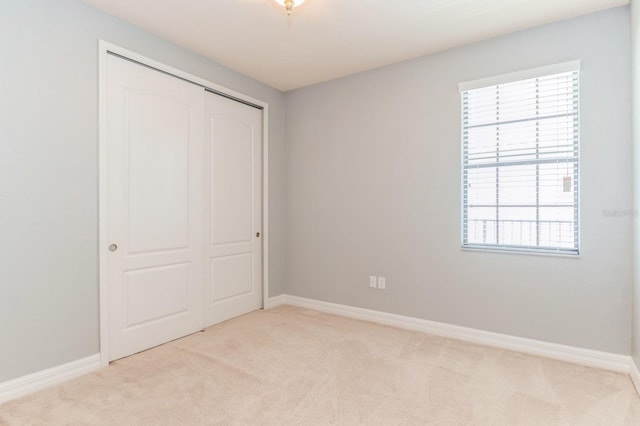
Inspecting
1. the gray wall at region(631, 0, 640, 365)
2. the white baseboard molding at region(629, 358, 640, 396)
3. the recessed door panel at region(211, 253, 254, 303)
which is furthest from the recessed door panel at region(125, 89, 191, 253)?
the white baseboard molding at region(629, 358, 640, 396)

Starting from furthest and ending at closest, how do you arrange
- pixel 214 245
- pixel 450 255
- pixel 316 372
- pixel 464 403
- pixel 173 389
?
pixel 214 245
pixel 450 255
pixel 316 372
pixel 173 389
pixel 464 403

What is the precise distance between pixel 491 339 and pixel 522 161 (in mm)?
1554

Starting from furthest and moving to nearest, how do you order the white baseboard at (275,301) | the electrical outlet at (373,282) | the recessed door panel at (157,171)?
the white baseboard at (275,301), the electrical outlet at (373,282), the recessed door panel at (157,171)

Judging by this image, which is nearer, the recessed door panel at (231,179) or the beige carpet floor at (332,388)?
the beige carpet floor at (332,388)

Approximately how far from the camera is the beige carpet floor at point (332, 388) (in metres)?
2.00

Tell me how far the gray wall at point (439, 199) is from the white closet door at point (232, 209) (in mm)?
505

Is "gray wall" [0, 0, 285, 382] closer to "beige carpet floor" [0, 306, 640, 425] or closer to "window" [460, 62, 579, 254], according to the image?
"beige carpet floor" [0, 306, 640, 425]

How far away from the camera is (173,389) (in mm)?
2303

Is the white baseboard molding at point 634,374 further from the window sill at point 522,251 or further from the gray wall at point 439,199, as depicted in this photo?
the window sill at point 522,251

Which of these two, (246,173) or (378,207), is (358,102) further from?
(246,173)

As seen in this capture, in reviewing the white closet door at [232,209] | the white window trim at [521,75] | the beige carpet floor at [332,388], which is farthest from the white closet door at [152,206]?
the white window trim at [521,75]

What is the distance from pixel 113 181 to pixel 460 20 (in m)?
3.01

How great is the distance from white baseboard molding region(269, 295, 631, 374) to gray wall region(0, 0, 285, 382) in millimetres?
2382

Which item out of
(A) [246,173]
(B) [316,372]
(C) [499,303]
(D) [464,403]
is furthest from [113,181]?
(C) [499,303]
